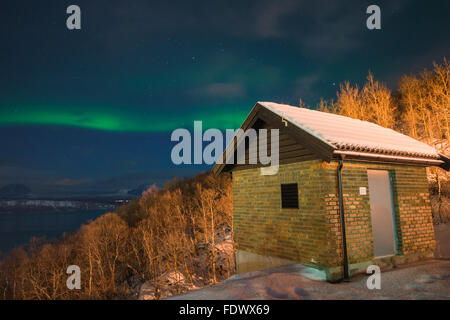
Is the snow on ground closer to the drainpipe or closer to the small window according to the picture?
the drainpipe

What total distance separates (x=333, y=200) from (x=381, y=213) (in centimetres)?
230

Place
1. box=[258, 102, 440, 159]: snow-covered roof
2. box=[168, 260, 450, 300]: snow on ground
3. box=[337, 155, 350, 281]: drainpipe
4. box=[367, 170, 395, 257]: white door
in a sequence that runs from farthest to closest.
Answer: box=[367, 170, 395, 257]: white door
box=[258, 102, 440, 159]: snow-covered roof
box=[337, 155, 350, 281]: drainpipe
box=[168, 260, 450, 300]: snow on ground

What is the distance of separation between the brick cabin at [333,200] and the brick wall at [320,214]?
0.08 feet

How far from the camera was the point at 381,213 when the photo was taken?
7.49 metres

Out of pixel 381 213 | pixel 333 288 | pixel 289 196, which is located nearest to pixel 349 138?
pixel 289 196

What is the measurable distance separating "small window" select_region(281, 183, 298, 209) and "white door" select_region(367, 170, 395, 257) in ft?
7.45

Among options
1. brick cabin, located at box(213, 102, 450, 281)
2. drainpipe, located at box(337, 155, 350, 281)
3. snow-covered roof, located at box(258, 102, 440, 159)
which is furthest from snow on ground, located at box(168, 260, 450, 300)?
snow-covered roof, located at box(258, 102, 440, 159)

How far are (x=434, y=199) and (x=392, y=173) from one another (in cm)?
1507

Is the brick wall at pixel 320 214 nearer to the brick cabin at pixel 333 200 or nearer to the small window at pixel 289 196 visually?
the brick cabin at pixel 333 200

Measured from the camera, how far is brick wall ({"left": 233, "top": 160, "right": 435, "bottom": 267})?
6371 mm

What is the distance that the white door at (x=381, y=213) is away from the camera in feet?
23.9

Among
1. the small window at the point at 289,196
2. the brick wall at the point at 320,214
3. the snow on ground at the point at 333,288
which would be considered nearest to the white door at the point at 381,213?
the brick wall at the point at 320,214

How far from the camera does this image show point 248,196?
9.22 m
